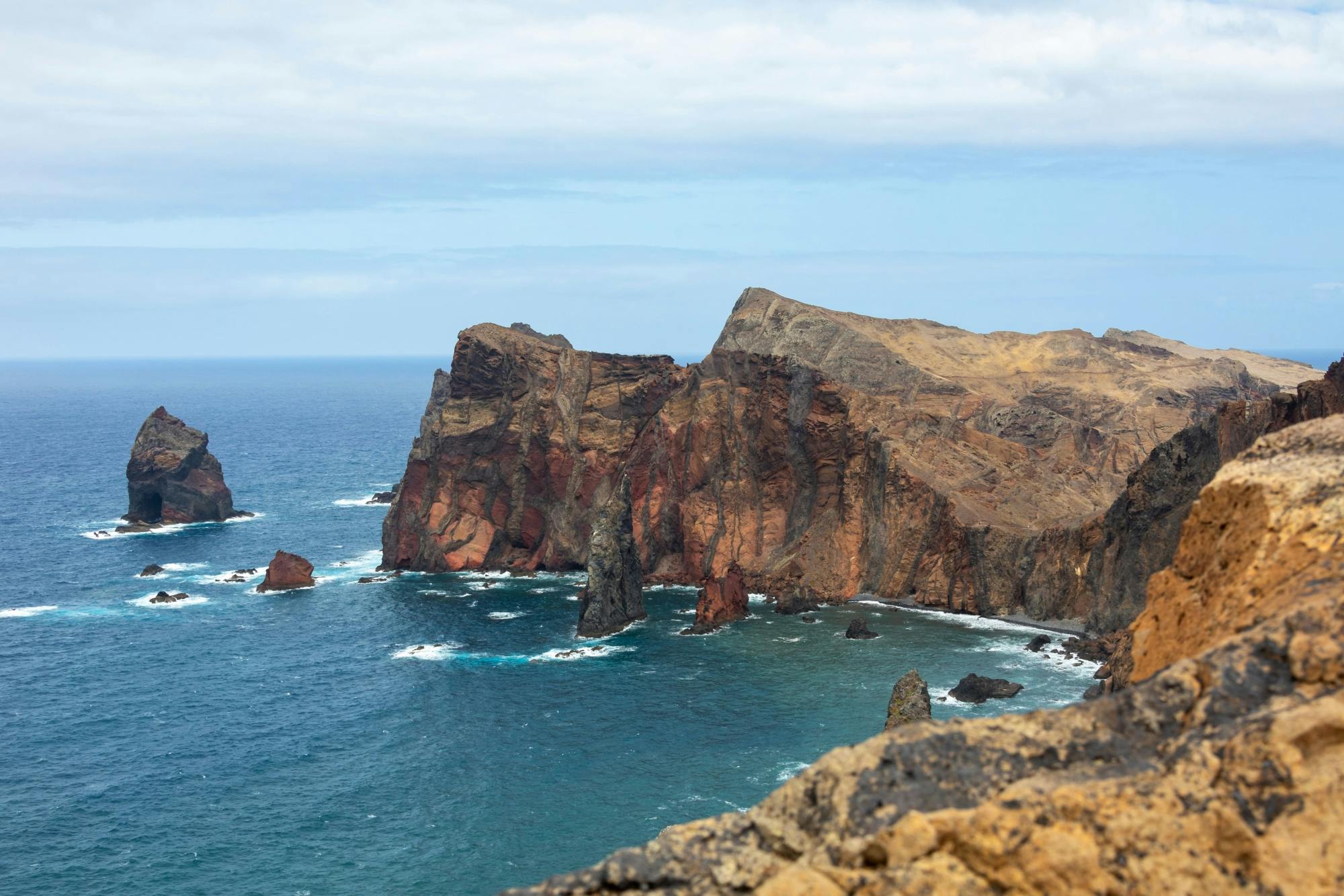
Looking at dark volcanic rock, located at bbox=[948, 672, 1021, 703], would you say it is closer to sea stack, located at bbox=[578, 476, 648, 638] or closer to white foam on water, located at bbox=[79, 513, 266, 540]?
sea stack, located at bbox=[578, 476, 648, 638]

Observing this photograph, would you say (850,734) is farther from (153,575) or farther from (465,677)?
(153,575)

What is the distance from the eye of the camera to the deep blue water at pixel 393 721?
64625 mm

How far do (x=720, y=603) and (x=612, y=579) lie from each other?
10666 millimetres

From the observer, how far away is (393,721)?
8800 centimetres

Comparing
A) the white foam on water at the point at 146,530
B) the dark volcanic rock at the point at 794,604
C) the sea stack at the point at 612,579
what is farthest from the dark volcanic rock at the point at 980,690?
the white foam on water at the point at 146,530

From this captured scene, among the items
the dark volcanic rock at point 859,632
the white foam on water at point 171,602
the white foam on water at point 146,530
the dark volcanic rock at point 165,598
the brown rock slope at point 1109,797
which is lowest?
the white foam on water at point 171,602

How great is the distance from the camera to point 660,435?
13875 cm

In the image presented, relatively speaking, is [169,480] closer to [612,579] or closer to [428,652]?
[428,652]

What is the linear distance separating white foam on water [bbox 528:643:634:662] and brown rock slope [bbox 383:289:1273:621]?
20705 mm

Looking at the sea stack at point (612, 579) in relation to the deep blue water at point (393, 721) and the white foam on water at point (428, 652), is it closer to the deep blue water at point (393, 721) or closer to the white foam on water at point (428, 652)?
the deep blue water at point (393, 721)

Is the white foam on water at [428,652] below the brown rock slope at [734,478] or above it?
below

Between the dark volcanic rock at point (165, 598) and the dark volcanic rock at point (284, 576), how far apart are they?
27.2 feet

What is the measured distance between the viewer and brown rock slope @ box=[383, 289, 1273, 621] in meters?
125

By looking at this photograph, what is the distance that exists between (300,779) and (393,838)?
41.5ft
